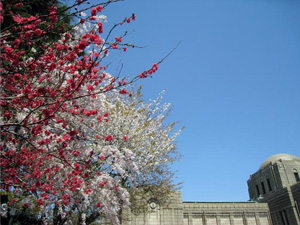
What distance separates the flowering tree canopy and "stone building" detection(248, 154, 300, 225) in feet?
98.3

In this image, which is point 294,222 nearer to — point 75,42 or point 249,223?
point 249,223

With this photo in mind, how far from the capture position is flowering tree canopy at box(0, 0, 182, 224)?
16.4ft

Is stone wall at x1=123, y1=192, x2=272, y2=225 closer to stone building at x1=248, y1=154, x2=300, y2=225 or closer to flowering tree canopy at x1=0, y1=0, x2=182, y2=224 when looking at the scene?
stone building at x1=248, y1=154, x2=300, y2=225

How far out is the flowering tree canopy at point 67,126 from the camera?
4.99m

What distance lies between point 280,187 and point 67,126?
1768 inches

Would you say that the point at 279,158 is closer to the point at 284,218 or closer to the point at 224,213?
the point at 284,218

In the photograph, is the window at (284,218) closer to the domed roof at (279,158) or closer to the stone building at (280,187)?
the stone building at (280,187)

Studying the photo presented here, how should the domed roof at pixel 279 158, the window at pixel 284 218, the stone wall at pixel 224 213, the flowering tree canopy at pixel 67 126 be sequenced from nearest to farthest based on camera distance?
the flowering tree canopy at pixel 67 126
the stone wall at pixel 224 213
the window at pixel 284 218
the domed roof at pixel 279 158

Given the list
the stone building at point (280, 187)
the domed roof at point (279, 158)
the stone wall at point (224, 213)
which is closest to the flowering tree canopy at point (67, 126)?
the stone wall at point (224, 213)

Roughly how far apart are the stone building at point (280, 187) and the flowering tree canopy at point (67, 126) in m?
30.0

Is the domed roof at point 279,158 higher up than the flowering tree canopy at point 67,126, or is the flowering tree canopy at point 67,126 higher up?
the domed roof at point 279,158

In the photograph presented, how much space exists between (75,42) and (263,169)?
49311mm

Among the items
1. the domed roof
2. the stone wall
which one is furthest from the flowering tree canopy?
the domed roof

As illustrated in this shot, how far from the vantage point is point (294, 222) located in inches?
1302
